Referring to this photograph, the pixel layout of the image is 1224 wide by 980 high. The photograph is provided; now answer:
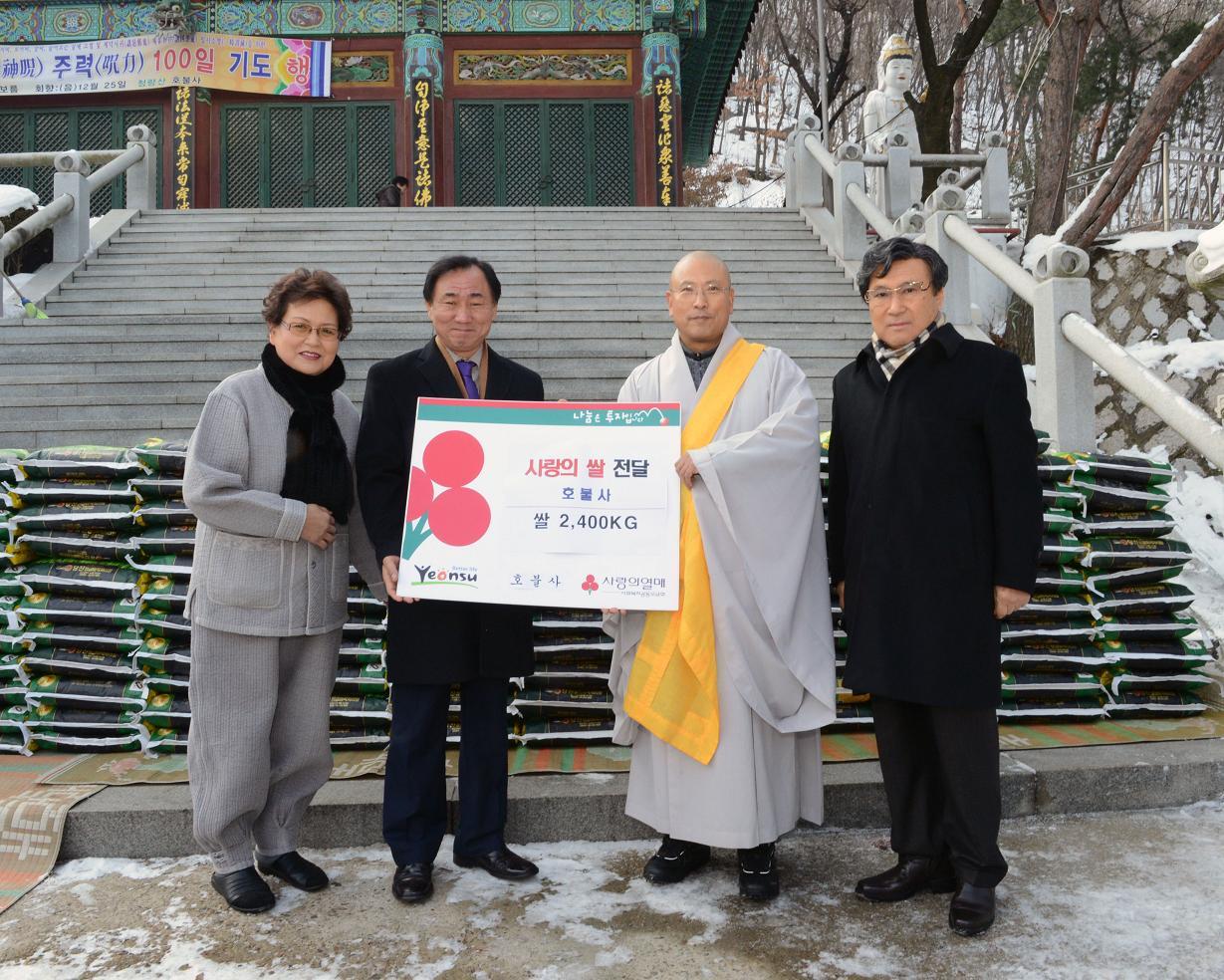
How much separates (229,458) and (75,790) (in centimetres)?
132

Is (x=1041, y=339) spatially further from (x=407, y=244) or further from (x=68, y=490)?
(x=407, y=244)

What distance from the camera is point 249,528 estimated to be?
8.54ft

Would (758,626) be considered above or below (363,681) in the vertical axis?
above

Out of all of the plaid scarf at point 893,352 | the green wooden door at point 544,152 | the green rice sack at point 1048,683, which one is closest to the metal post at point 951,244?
the green rice sack at point 1048,683

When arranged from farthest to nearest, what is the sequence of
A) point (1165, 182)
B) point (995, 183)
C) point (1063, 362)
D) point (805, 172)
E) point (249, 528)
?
1. point (1165, 182)
2. point (805, 172)
3. point (995, 183)
4. point (1063, 362)
5. point (249, 528)

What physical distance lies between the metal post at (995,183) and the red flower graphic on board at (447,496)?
9.40 m

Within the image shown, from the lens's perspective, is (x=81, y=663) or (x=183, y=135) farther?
(x=183, y=135)

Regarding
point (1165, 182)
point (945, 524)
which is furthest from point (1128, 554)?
point (1165, 182)

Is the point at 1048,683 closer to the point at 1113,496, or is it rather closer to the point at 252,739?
the point at 1113,496

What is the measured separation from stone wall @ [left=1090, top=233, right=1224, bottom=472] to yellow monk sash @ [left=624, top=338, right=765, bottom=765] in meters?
6.93

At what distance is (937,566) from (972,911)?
35.2 inches

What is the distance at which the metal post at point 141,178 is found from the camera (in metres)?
10.7

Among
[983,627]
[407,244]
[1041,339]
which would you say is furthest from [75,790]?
[407,244]

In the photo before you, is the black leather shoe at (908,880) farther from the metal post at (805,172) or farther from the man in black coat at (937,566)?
the metal post at (805,172)
